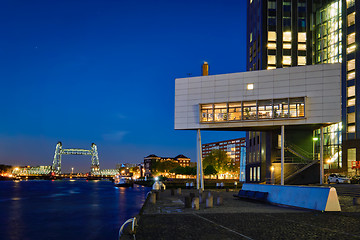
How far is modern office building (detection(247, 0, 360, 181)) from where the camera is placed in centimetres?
7838

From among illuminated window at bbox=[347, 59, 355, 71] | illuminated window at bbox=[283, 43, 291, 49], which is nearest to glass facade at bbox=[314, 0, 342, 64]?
illuminated window at bbox=[347, 59, 355, 71]

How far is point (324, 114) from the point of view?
3900 centimetres

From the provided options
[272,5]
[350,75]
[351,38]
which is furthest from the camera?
[351,38]

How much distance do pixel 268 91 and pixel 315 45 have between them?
6053 centimetres

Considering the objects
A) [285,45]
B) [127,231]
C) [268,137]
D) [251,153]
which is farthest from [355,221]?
[285,45]

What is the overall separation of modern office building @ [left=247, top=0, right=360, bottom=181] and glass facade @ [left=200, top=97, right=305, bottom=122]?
25.0 m

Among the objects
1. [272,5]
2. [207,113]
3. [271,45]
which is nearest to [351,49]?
[271,45]

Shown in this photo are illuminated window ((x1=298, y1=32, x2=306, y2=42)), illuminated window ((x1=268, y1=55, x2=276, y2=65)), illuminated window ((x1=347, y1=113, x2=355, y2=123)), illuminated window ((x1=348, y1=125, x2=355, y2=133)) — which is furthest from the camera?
illuminated window ((x1=347, y1=113, x2=355, y2=123))

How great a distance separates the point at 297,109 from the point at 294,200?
18521 mm

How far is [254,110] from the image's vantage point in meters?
42.1

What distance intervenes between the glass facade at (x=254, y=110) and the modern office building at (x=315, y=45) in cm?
2503

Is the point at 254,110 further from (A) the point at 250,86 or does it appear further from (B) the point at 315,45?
(B) the point at 315,45

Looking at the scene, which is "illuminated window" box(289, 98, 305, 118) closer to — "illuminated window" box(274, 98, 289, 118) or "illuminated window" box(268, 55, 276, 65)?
"illuminated window" box(274, 98, 289, 118)

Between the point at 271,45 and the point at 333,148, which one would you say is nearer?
the point at 271,45
